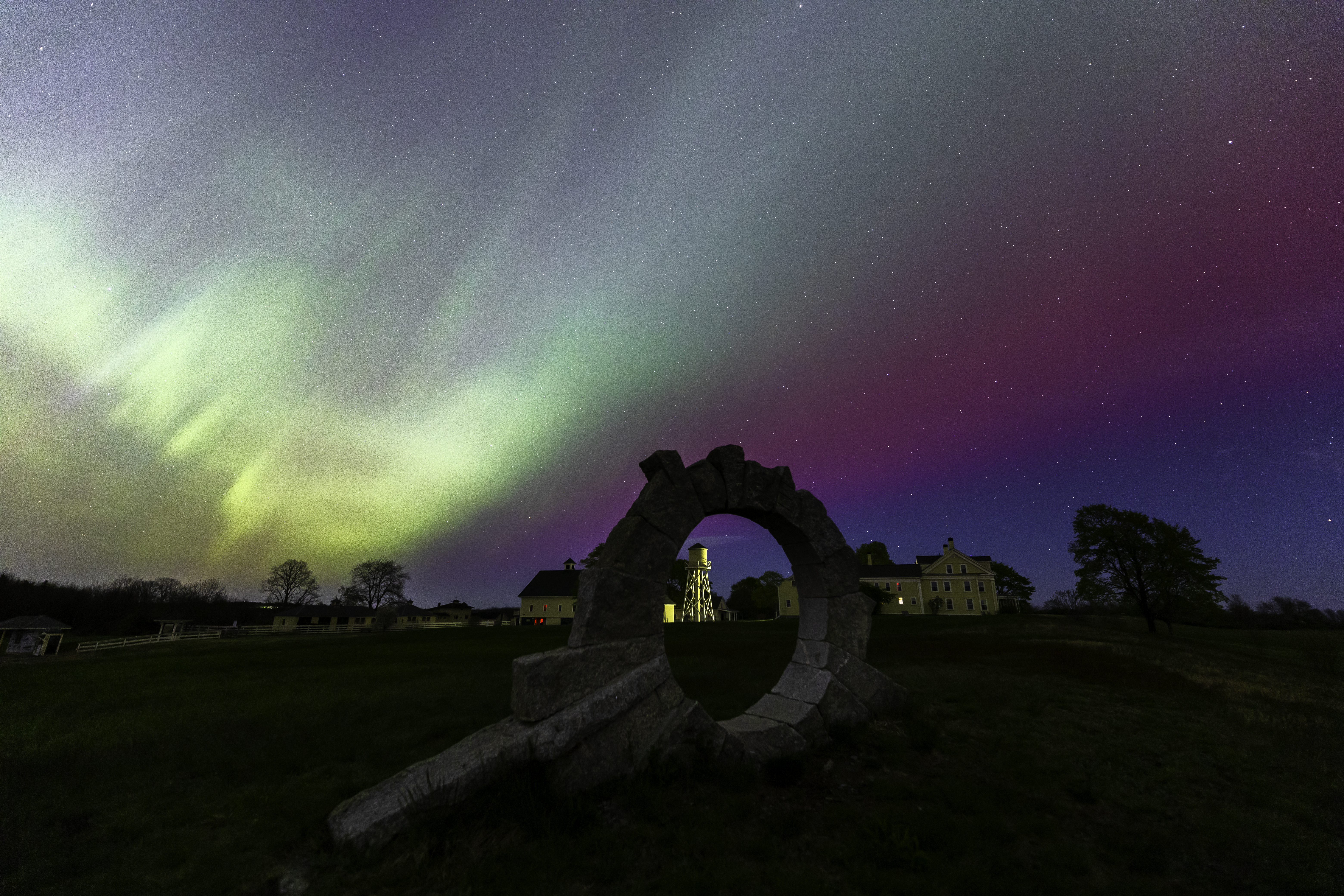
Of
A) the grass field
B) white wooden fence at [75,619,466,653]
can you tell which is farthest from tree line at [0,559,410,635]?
the grass field

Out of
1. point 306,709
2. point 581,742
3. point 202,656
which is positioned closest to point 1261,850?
point 581,742

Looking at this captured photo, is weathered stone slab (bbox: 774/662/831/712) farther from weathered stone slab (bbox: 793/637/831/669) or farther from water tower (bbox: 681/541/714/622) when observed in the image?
water tower (bbox: 681/541/714/622)

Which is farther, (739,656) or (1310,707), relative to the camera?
(739,656)

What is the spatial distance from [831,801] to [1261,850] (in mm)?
4166

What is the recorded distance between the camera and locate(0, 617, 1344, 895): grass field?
495cm

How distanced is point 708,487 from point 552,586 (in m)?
70.7

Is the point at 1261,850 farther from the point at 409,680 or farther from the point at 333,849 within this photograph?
the point at 409,680

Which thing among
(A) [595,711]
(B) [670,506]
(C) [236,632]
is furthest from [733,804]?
(C) [236,632]

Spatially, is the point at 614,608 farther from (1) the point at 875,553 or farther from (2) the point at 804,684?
(1) the point at 875,553

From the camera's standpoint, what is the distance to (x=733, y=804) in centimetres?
632

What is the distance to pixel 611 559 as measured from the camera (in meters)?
7.54

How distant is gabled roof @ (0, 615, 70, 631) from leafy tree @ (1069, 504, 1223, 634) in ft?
277

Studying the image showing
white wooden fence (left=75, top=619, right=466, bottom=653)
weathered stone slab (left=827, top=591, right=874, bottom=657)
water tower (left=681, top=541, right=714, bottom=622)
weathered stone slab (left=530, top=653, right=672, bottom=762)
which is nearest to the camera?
weathered stone slab (left=530, top=653, right=672, bottom=762)

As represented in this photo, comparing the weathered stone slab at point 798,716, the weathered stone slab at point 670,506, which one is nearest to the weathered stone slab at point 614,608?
the weathered stone slab at point 670,506
